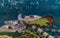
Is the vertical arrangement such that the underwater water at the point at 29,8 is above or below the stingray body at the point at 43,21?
above

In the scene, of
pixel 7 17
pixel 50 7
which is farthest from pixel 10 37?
pixel 50 7

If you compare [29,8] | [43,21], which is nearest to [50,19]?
[43,21]

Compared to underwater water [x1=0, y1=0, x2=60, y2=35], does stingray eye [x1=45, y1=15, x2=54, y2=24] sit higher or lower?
lower

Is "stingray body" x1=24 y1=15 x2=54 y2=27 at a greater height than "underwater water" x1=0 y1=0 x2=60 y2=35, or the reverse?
"underwater water" x1=0 y1=0 x2=60 y2=35

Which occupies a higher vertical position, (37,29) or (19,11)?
(19,11)

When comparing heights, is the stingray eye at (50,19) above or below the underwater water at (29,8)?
below

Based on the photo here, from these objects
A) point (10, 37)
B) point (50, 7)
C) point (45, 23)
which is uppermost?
point (50, 7)

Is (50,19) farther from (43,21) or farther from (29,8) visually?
(29,8)

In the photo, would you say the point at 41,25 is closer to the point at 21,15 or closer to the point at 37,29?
the point at 37,29
